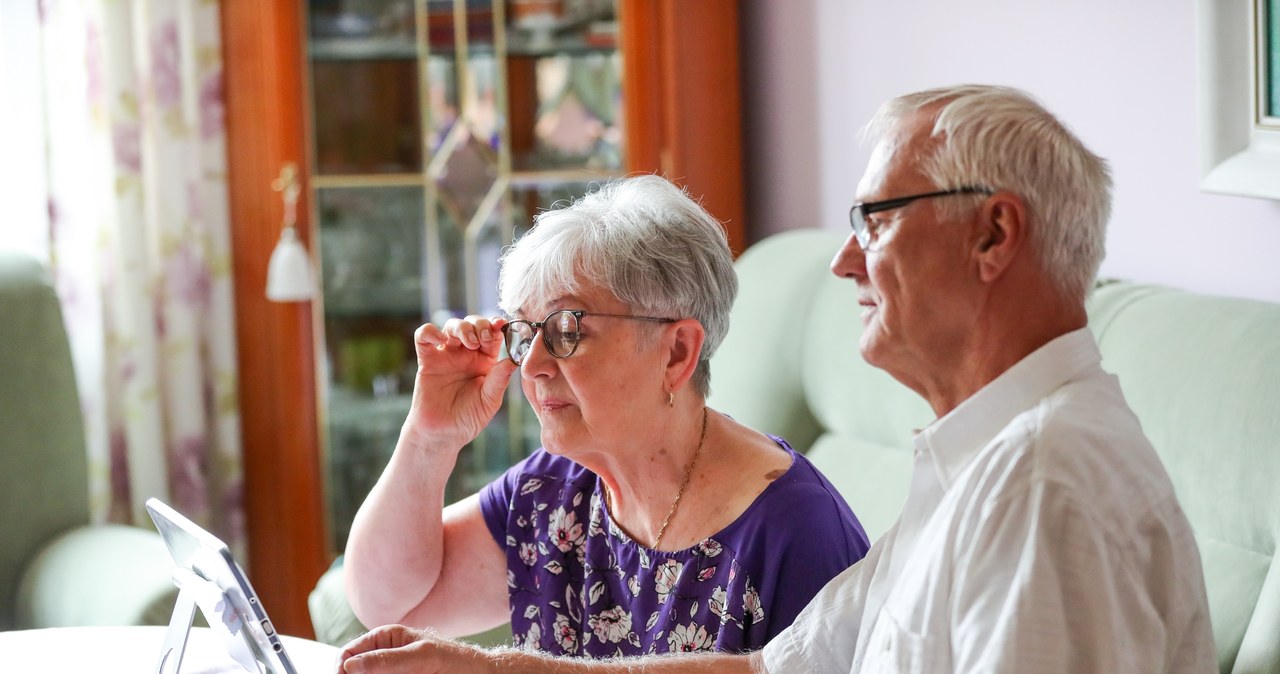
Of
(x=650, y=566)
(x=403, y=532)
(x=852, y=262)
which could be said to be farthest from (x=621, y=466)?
(x=852, y=262)

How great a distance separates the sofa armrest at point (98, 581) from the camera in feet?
7.47

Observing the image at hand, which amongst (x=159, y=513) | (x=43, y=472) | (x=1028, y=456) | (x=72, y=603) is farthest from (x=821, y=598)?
(x=43, y=472)

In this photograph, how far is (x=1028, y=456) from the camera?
0.99 m

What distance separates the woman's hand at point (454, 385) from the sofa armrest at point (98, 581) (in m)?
0.74

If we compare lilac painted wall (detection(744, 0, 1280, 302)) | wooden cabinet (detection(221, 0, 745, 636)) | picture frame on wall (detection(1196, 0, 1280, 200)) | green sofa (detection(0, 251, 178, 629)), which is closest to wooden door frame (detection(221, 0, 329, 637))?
wooden cabinet (detection(221, 0, 745, 636))

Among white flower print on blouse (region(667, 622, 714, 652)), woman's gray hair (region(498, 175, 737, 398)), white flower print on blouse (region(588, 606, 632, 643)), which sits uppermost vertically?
woman's gray hair (region(498, 175, 737, 398))

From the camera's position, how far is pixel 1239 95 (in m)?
1.70

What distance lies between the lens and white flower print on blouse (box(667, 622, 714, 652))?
4.91 feet

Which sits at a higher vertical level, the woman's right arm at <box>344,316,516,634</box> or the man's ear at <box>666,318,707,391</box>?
the man's ear at <box>666,318,707,391</box>

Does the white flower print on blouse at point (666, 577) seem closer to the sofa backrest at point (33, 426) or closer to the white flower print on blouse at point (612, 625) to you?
the white flower print on blouse at point (612, 625)

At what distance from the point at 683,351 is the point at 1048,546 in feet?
2.31

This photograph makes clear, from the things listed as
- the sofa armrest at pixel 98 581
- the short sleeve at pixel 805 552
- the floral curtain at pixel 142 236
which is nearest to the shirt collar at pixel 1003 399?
the short sleeve at pixel 805 552

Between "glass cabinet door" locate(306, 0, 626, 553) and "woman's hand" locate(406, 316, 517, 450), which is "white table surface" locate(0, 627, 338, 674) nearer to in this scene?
"woman's hand" locate(406, 316, 517, 450)

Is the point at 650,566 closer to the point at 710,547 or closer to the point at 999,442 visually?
the point at 710,547
